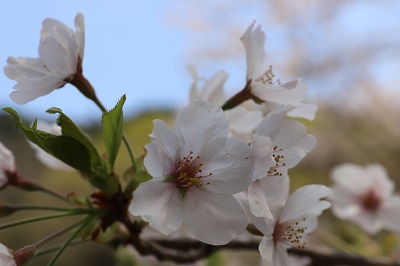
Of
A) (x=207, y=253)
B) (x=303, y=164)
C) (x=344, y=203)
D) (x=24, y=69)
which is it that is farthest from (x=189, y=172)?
(x=303, y=164)

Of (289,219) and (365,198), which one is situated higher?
(289,219)

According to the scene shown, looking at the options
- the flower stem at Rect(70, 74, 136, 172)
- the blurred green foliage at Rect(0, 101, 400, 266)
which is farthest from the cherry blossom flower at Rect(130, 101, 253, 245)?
the blurred green foliage at Rect(0, 101, 400, 266)

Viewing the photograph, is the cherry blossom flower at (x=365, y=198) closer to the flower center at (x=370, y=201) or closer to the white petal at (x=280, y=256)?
the flower center at (x=370, y=201)

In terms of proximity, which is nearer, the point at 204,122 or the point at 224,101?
the point at 204,122

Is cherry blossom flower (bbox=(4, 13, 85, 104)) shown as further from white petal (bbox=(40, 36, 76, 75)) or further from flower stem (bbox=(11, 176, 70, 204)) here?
flower stem (bbox=(11, 176, 70, 204))

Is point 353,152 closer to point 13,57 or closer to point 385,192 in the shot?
point 385,192

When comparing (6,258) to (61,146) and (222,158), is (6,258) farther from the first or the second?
(222,158)

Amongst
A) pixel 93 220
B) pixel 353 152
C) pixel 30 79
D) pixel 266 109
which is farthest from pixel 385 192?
pixel 353 152

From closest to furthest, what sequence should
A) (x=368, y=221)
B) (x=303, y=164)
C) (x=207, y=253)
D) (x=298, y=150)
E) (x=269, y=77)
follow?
(x=298, y=150)
(x=269, y=77)
(x=207, y=253)
(x=368, y=221)
(x=303, y=164)
